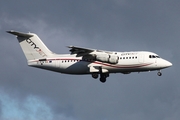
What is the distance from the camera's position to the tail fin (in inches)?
1542

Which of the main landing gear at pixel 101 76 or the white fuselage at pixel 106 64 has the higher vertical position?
the white fuselage at pixel 106 64

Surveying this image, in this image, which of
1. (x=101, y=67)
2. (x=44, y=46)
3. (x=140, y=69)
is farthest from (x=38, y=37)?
(x=140, y=69)

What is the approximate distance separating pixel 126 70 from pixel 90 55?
340 centimetres

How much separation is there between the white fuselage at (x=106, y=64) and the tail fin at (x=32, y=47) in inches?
24.1

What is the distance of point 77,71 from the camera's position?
37.3 meters

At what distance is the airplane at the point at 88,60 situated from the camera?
35.3m

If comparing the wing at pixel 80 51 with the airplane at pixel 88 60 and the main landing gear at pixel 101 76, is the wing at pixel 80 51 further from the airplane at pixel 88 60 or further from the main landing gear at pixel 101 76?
the main landing gear at pixel 101 76

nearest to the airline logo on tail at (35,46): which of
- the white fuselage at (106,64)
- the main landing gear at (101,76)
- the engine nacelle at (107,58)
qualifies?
the white fuselage at (106,64)

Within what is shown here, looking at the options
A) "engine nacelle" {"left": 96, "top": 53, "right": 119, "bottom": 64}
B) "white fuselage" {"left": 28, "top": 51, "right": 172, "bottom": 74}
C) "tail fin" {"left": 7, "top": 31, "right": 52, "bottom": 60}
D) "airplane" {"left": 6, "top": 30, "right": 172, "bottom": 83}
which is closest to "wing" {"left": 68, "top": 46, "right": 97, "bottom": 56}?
"airplane" {"left": 6, "top": 30, "right": 172, "bottom": 83}

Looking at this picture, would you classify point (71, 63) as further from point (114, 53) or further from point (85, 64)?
point (114, 53)

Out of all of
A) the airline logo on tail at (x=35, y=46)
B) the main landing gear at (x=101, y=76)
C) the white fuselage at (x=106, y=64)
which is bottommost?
the main landing gear at (x=101, y=76)

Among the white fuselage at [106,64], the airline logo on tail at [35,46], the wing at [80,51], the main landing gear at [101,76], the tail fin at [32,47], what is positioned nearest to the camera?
the white fuselage at [106,64]

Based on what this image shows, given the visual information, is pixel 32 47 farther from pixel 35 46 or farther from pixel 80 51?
pixel 80 51

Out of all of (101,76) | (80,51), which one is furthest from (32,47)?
(101,76)
